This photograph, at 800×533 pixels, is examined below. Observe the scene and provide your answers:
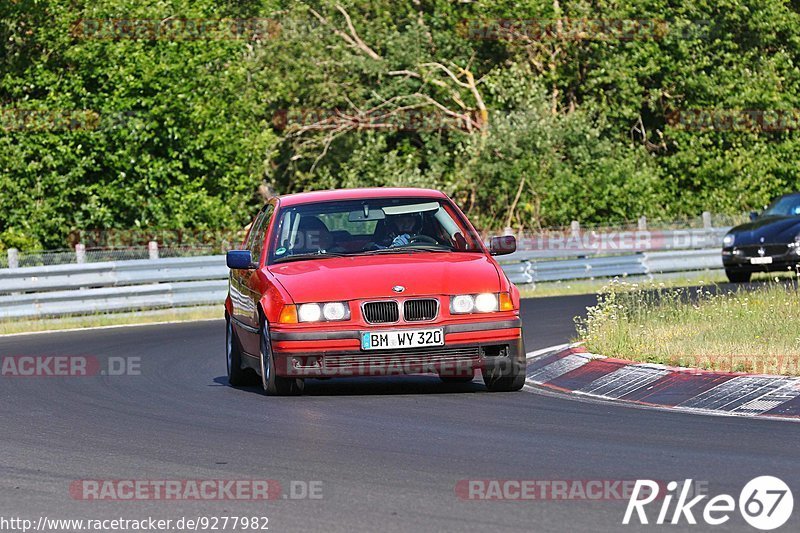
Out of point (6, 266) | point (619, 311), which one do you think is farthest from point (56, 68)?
point (619, 311)

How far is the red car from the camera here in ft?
38.4

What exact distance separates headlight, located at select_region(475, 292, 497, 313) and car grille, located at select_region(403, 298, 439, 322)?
336mm

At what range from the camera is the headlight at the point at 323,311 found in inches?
462

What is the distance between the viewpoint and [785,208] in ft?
91.0

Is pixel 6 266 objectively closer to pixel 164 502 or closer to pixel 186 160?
Answer: pixel 186 160

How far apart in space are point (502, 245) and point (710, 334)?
2323 mm

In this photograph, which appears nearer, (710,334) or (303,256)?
(303,256)

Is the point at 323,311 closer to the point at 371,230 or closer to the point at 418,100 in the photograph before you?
the point at 371,230

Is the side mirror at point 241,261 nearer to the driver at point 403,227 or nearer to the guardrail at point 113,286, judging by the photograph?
the driver at point 403,227
